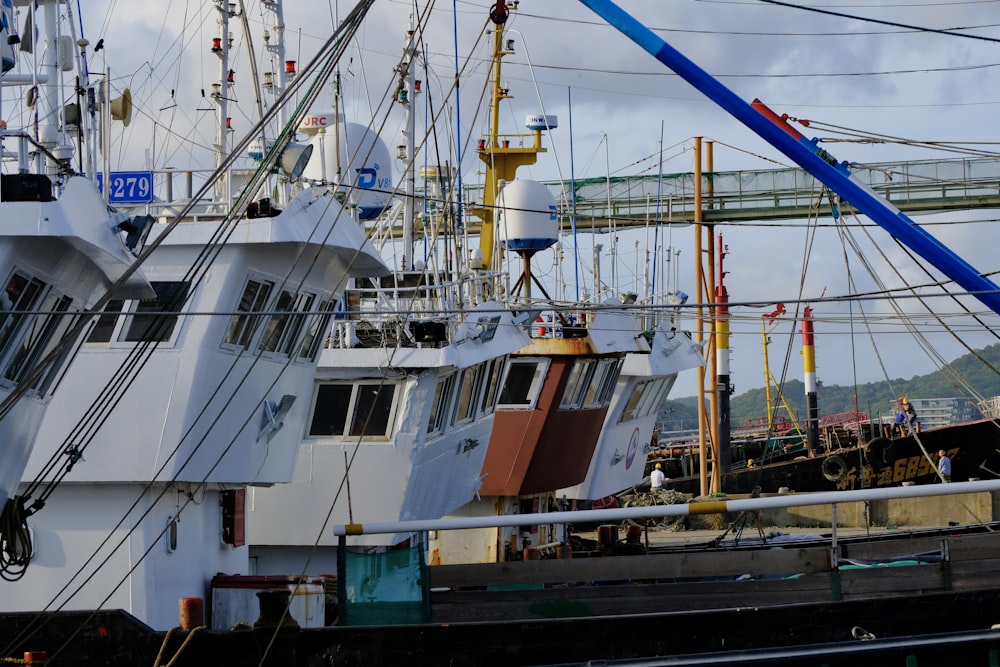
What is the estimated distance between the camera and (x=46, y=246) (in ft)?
33.5

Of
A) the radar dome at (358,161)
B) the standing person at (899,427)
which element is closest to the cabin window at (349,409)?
the radar dome at (358,161)

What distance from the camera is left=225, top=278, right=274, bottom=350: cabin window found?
43.6 feet

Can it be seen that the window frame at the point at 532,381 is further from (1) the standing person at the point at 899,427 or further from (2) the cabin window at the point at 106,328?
(1) the standing person at the point at 899,427

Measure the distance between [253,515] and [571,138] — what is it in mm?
13307

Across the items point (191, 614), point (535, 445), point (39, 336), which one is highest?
point (39, 336)

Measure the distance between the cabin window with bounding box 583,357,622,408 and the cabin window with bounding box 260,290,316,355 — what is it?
9.78 m

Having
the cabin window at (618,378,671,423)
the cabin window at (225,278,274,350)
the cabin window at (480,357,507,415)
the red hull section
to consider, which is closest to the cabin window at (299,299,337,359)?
the cabin window at (225,278,274,350)

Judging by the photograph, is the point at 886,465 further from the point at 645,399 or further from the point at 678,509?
the point at 678,509

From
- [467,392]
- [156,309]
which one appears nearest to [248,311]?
[156,309]

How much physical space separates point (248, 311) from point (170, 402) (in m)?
1.15

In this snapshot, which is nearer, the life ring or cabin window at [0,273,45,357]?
cabin window at [0,273,45,357]

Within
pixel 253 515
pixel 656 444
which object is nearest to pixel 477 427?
pixel 253 515

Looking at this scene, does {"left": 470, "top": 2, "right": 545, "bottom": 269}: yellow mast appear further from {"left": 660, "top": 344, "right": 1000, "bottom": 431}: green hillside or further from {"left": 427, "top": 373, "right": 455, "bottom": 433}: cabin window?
{"left": 660, "top": 344, "right": 1000, "bottom": 431}: green hillside

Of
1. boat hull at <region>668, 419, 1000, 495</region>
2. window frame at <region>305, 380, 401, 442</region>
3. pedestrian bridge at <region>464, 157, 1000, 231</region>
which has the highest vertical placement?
pedestrian bridge at <region>464, 157, 1000, 231</region>
